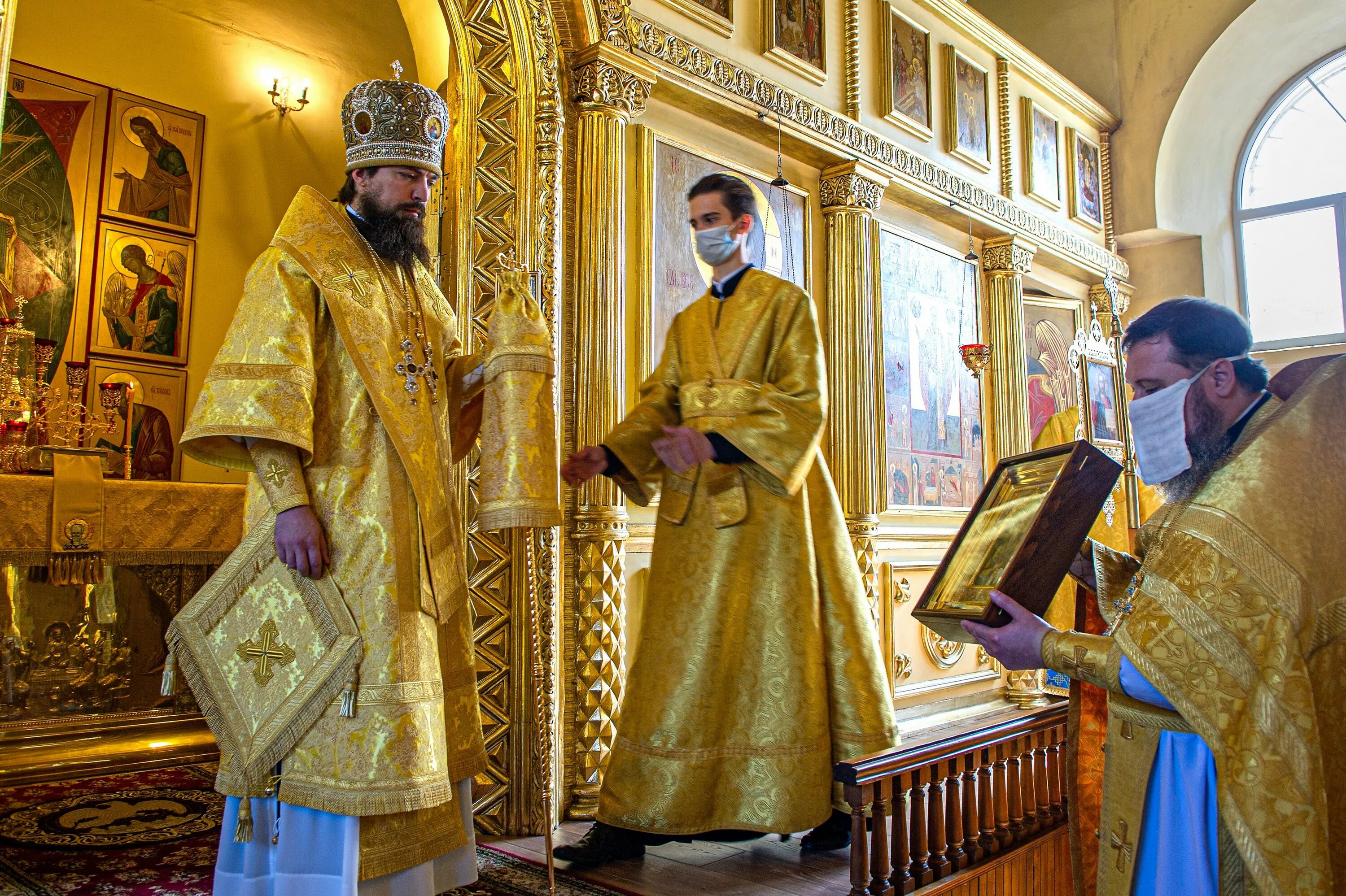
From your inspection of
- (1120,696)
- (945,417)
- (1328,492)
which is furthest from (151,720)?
(945,417)

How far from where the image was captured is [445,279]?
14.5 feet

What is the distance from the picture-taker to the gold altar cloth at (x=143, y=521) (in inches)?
175

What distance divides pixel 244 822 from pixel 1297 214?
44.0ft

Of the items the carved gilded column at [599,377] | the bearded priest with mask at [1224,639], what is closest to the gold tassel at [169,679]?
the bearded priest with mask at [1224,639]

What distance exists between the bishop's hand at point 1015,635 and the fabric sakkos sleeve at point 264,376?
1.66 metres

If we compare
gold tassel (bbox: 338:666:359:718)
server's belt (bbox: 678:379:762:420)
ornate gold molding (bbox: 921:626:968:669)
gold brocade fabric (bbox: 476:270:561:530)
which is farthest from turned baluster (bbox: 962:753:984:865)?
ornate gold molding (bbox: 921:626:968:669)

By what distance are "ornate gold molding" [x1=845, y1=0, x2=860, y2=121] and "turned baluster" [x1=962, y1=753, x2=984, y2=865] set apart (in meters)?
5.33

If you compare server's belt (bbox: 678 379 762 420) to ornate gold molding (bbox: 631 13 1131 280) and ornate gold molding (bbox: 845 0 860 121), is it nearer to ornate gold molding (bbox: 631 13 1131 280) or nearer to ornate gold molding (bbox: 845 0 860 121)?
ornate gold molding (bbox: 631 13 1131 280)

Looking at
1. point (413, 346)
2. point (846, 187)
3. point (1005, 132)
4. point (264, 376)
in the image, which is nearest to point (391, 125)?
point (413, 346)

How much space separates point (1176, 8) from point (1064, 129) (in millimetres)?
2424

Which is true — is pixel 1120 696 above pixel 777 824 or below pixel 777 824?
above

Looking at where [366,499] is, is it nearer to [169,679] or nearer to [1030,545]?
[169,679]

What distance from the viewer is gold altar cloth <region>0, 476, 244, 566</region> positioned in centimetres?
444

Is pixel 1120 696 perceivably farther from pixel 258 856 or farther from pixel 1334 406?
pixel 258 856
